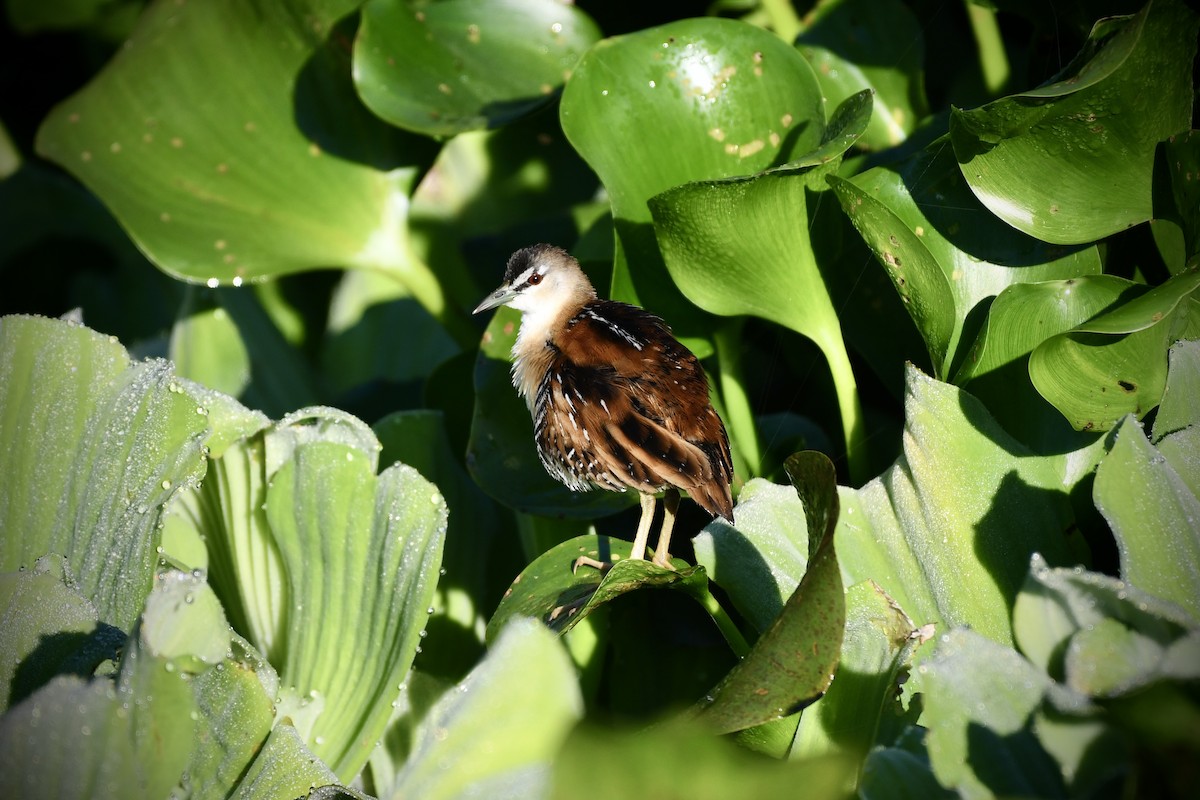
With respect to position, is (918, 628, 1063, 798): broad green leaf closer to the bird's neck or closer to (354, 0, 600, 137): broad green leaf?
the bird's neck

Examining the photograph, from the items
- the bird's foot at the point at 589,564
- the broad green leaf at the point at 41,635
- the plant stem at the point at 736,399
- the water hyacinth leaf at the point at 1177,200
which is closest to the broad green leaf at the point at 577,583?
the bird's foot at the point at 589,564

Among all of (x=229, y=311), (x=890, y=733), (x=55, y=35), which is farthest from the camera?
(x=55, y=35)

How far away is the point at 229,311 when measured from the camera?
1021 mm

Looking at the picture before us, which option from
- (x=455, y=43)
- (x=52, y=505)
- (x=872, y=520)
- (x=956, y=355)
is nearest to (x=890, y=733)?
(x=872, y=520)

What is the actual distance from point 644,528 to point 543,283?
25 cm

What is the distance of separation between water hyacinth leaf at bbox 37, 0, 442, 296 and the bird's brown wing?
0.23 m

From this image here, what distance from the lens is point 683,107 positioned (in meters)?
0.73

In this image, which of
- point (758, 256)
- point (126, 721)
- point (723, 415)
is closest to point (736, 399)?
point (723, 415)

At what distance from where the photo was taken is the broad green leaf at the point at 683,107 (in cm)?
73

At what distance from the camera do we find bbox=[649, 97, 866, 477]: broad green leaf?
64 cm

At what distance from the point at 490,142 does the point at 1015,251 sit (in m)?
0.56

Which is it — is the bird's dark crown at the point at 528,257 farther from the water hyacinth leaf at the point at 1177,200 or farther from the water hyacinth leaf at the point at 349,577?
the water hyacinth leaf at the point at 1177,200

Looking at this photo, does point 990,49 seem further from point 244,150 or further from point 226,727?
point 226,727

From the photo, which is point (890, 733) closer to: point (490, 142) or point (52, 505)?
point (52, 505)
